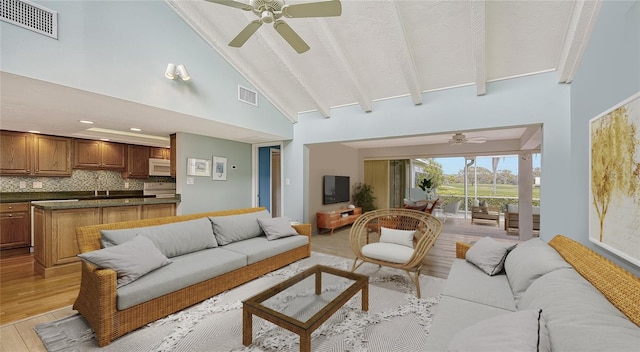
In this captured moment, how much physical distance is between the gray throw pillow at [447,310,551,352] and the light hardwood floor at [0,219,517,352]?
7.81 feet

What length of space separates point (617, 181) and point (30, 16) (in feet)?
14.8

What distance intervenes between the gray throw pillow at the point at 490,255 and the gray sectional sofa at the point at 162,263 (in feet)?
7.19

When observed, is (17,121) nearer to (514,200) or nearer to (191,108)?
(191,108)

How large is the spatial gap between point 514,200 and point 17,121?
1244 cm

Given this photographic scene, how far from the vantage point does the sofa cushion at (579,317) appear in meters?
0.87

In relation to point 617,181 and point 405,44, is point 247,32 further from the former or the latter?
point 617,181

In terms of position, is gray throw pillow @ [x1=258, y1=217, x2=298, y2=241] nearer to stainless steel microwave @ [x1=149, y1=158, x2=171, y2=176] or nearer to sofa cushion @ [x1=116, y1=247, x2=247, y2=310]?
sofa cushion @ [x1=116, y1=247, x2=247, y2=310]

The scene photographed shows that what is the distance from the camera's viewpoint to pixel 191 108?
3371 mm

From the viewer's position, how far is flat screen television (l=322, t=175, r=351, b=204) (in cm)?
641

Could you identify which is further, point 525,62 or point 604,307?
point 525,62

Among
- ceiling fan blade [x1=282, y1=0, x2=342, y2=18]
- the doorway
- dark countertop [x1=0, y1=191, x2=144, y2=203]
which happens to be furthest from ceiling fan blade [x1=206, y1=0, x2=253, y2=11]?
dark countertop [x1=0, y1=191, x2=144, y2=203]

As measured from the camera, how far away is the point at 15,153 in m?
4.20

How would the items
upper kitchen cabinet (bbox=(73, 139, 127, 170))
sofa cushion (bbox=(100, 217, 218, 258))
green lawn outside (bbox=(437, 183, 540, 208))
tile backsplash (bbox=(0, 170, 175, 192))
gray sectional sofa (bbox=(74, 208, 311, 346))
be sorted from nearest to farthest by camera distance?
1. gray sectional sofa (bbox=(74, 208, 311, 346))
2. sofa cushion (bbox=(100, 217, 218, 258))
3. tile backsplash (bbox=(0, 170, 175, 192))
4. upper kitchen cabinet (bbox=(73, 139, 127, 170))
5. green lawn outside (bbox=(437, 183, 540, 208))

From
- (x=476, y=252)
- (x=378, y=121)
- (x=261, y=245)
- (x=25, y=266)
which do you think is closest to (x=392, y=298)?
(x=476, y=252)
